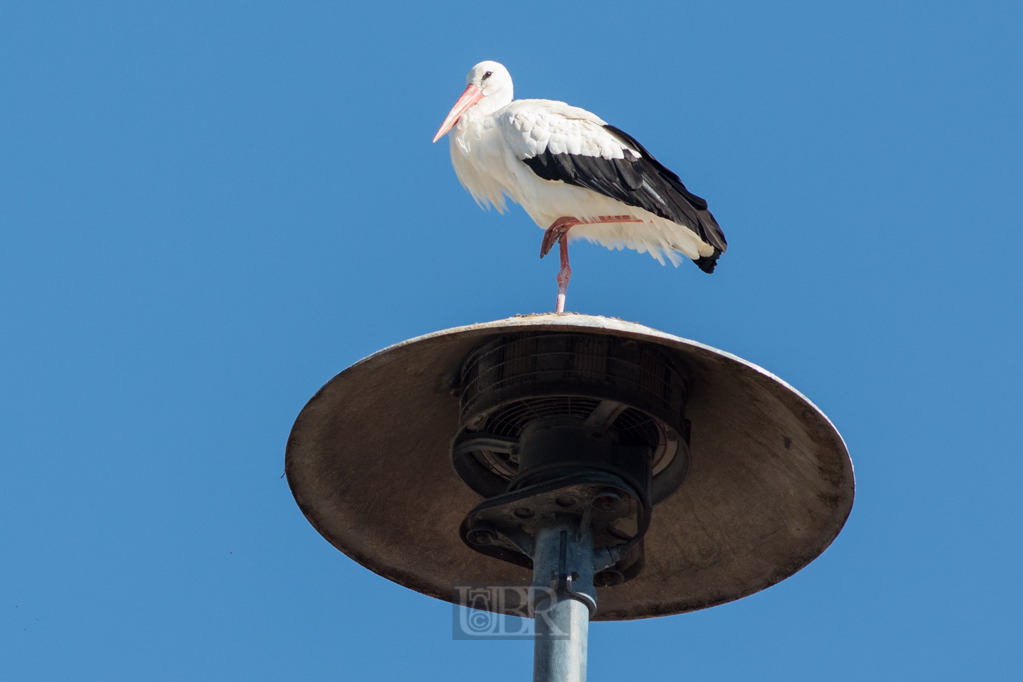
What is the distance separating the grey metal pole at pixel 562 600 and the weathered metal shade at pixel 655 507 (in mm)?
1227

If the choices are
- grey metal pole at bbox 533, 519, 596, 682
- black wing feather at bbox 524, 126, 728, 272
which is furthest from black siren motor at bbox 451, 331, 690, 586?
black wing feather at bbox 524, 126, 728, 272

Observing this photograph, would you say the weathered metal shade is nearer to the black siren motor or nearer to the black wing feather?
the black siren motor

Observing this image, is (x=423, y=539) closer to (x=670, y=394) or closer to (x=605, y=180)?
(x=670, y=394)

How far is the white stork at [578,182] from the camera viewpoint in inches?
408

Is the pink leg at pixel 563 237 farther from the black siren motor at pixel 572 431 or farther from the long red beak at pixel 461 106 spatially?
the black siren motor at pixel 572 431

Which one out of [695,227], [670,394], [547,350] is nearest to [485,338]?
[547,350]

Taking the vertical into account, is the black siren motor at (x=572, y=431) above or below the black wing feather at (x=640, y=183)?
below

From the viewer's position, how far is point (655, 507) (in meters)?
8.65

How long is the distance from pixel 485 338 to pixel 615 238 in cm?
329

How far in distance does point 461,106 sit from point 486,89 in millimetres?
499

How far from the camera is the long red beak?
37.8 ft

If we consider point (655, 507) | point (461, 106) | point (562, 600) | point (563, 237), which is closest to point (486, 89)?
point (461, 106)

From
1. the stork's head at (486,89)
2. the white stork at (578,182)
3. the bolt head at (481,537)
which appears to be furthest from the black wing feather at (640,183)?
the bolt head at (481,537)

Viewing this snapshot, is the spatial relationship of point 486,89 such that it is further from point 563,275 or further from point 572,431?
point 572,431
